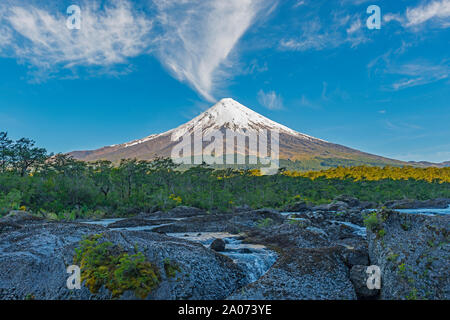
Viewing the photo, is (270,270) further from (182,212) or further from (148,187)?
(148,187)

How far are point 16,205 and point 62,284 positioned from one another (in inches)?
1376

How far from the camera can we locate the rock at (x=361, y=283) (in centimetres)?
673

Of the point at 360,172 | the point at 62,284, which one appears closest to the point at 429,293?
the point at 62,284

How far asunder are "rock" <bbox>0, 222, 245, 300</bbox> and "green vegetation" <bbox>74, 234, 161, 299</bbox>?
0.46 feet

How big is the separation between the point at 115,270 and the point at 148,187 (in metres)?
52.0

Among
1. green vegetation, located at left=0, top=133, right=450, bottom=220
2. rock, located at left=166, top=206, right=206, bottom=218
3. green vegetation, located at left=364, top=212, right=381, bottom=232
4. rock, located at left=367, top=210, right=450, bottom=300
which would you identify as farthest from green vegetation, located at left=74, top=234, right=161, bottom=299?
rock, located at left=166, top=206, right=206, bottom=218

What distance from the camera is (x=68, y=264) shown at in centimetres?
671

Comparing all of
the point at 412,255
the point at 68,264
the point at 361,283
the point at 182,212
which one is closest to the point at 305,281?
the point at 361,283

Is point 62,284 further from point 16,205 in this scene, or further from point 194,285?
point 16,205

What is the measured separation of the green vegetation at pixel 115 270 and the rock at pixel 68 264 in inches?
5.5

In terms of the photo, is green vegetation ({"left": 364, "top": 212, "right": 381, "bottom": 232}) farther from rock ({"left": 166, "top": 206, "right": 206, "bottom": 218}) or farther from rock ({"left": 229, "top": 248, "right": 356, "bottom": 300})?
rock ({"left": 166, "top": 206, "right": 206, "bottom": 218})

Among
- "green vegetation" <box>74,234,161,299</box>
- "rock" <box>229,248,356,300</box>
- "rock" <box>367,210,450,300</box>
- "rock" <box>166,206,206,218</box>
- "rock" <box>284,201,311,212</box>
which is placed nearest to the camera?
"green vegetation" <box>74,234,161,299</box>

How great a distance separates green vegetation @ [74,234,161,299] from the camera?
5.72 m
